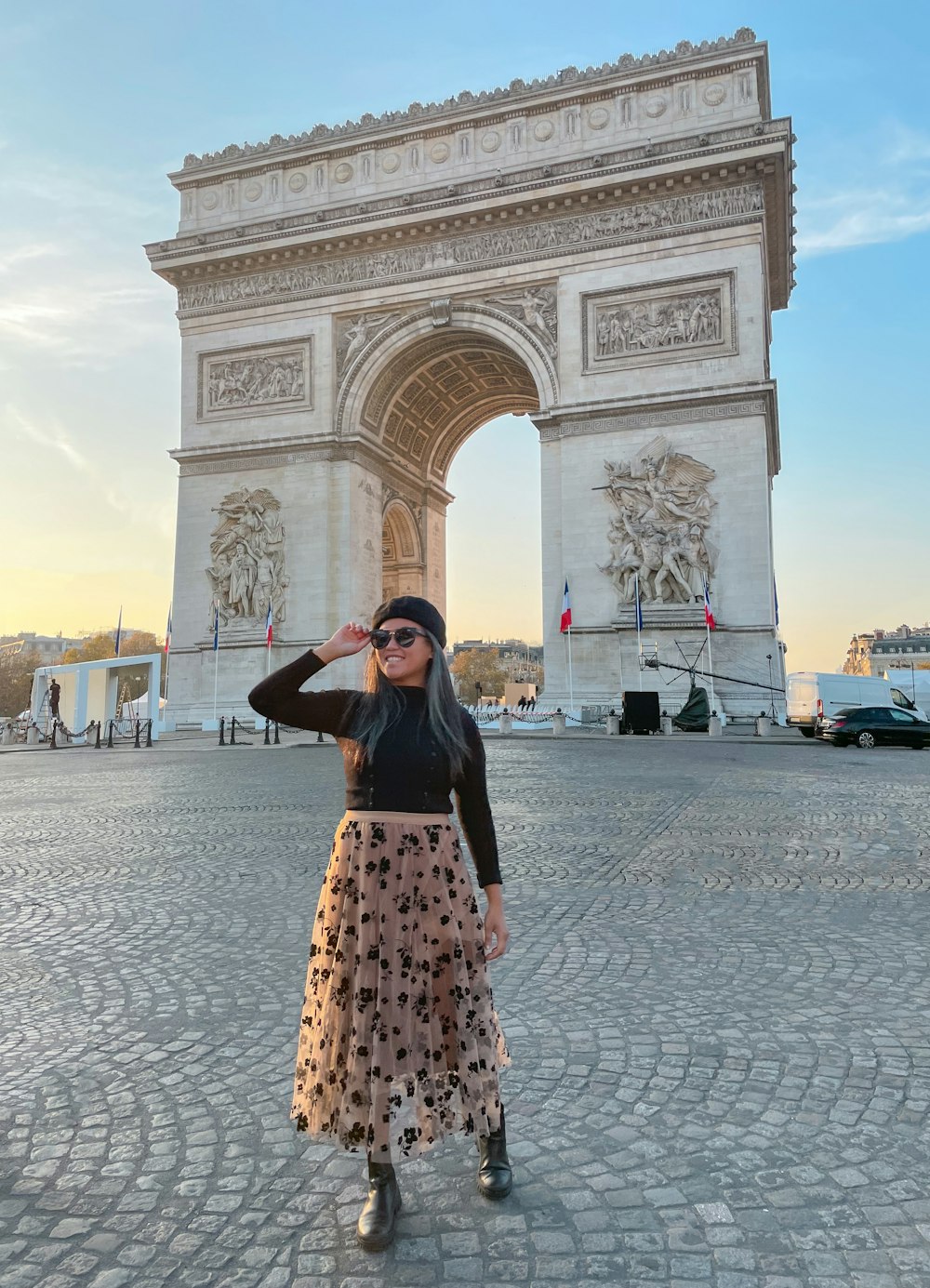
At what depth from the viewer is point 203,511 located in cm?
2597

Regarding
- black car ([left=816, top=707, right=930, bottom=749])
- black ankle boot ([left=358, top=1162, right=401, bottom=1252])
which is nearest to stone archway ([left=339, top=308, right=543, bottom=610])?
black car ([left=816, top=707, right=930, bottom=749])

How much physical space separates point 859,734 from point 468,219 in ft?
52.4

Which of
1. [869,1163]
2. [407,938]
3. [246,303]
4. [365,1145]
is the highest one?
[246,303]

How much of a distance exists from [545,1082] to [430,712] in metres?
1.23

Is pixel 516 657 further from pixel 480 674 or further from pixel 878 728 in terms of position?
pixel 878 728

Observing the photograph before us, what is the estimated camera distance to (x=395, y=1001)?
6.80 ft

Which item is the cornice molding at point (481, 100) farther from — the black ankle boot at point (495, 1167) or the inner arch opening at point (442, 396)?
the black ankle boot at point (495, 1167)

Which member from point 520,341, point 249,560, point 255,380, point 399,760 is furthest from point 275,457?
point 399,760

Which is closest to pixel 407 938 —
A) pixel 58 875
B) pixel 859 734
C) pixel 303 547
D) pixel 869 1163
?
pixel 869 1163

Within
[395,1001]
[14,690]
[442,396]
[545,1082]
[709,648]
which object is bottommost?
[545,1082]

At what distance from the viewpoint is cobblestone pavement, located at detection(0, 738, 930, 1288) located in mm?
1884

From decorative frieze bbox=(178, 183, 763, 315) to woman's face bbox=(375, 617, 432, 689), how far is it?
22.8 metres

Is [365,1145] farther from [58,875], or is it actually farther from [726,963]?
[58,875]

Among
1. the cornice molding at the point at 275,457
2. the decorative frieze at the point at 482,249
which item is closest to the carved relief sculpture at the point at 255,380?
the cornice molding at the point at 275,457
